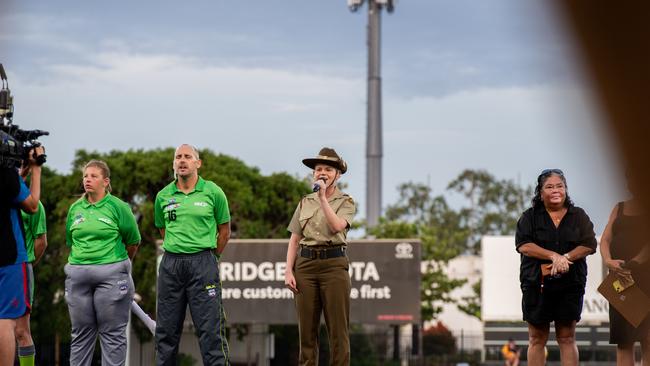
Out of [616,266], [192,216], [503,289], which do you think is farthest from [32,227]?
[503,289]

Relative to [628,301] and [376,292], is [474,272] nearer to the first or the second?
[376,292]

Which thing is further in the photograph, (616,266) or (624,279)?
(616,266)

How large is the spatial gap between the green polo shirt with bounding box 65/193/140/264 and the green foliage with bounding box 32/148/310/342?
3346 cm

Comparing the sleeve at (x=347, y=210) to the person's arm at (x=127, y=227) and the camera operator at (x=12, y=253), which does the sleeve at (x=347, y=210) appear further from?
the camera operator at (x=12, y=253)

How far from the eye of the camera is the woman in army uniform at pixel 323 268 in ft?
21.9

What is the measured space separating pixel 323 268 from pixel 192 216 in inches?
36.0

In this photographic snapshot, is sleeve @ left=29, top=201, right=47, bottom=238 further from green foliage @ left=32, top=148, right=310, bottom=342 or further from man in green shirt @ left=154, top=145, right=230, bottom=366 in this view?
green foliage @ left=32, top=148, right=310, bottom=342

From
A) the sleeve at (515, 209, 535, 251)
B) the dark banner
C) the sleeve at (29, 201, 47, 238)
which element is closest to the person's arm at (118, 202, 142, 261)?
the sleeve at (29, 201, 47, 238)

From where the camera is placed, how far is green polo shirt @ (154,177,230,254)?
6.51 m

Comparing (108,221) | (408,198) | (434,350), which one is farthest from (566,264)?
(408,198)

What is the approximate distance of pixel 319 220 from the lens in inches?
262

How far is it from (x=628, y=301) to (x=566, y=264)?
76cm

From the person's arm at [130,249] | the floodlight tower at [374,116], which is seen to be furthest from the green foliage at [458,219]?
the person's arm at [130,249]

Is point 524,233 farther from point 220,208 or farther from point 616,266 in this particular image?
point 220,208
